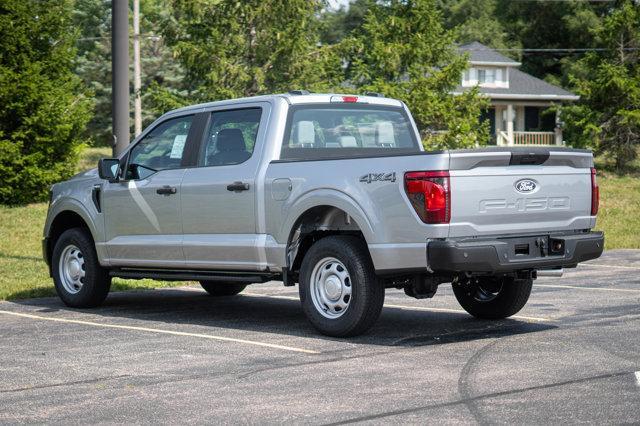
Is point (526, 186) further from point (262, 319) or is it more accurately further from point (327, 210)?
point (262, 319)

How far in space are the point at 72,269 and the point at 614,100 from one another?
104ft

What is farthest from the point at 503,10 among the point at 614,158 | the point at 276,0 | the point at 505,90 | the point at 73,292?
the point at 73,292

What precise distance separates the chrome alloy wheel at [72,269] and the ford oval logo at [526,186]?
5.03 meters

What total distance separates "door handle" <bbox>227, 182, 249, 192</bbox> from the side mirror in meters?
1.81

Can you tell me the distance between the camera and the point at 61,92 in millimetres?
27797

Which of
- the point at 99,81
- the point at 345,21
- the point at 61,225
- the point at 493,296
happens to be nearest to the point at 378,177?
the point at 493,296

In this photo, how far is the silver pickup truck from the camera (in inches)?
345

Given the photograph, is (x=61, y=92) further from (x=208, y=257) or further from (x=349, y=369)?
(x=349, y=369)

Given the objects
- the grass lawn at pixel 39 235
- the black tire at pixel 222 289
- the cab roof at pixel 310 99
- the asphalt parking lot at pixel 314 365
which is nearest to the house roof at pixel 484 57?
the grass lawn at pixel 39 235

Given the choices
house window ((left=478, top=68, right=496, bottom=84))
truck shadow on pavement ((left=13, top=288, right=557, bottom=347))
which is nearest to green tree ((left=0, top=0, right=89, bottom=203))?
truck shadow on pavement ((left=13, top=288, right=557, bottom=347))

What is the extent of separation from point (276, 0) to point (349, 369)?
21.4m

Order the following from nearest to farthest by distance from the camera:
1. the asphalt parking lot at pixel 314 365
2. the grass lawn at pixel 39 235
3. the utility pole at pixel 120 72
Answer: the asphalt parking lot at pixel 314 365 → the utility pole at pixel 120 72 → the grass lawn at pixel 39 235

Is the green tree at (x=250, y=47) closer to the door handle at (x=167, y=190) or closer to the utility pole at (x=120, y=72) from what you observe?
the utility pole at (x=120, y=72)

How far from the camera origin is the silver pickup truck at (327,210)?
8.77 meters
